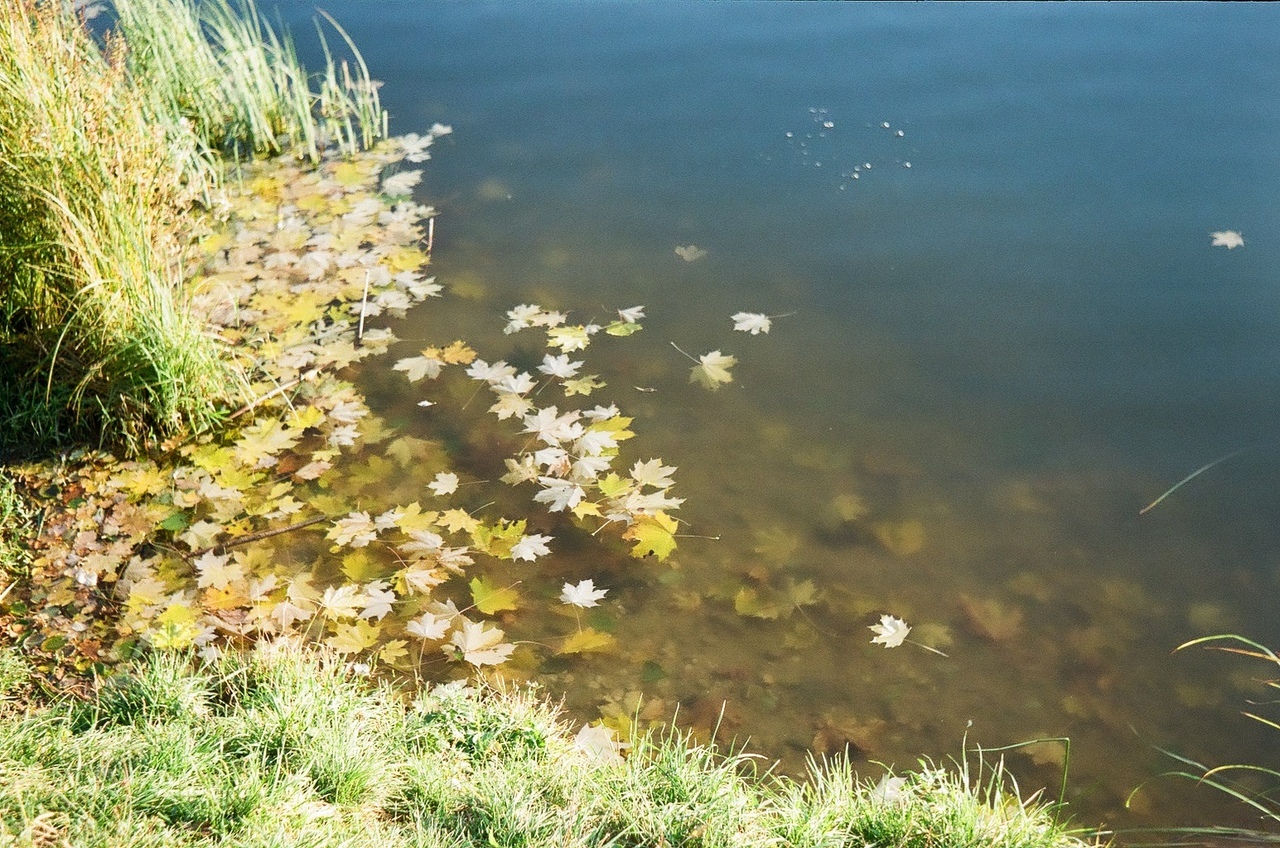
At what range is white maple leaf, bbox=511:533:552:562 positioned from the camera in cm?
381

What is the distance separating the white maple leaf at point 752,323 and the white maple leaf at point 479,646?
2.22 m

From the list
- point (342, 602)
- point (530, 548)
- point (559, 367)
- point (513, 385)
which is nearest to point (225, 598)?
point (342, 602)

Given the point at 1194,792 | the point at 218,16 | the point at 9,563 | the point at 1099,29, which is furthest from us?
the point at 1099,29

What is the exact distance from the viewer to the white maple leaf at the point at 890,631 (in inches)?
136

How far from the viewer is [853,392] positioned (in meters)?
4.64

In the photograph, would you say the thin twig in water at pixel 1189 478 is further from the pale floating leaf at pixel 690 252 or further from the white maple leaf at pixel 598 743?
the pale floating leaf at pixel 690 252

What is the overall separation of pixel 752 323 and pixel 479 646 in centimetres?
237

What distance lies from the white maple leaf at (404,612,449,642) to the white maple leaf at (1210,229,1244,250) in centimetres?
459

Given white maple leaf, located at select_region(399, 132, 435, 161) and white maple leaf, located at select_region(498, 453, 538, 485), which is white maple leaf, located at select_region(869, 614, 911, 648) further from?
white maple leaf, located at select_region(399, 132, 435, 161)

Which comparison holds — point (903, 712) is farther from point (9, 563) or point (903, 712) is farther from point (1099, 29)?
point (1099, 29)

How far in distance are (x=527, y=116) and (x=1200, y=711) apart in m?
5.82

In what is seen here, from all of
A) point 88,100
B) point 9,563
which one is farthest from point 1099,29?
point 9,563

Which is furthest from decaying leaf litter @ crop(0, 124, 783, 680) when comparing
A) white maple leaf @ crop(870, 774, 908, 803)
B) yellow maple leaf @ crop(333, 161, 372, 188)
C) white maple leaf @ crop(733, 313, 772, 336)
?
yellow maple leaf @ crop(333, 161, 372, 188)

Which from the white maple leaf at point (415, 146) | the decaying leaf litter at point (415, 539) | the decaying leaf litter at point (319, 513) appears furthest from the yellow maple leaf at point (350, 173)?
the decaying leaf litter at point (415, 539)
